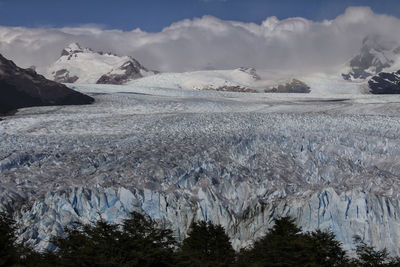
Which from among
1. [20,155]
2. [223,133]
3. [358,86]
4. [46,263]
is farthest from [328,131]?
[358,86]

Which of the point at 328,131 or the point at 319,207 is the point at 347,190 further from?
the point at 328,131

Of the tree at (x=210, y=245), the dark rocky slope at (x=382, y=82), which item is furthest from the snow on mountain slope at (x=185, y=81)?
the tree at (x=210, y=245)

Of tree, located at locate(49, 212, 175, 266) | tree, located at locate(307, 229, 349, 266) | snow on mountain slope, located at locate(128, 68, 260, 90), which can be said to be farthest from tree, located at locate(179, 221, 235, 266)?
snow on mountain slope, located at locate(128, 68, 260, 90)

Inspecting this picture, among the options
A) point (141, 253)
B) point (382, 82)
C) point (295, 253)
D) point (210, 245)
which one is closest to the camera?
point (141, 253)

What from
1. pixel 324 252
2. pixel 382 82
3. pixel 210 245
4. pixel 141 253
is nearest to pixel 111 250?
pixel 141 253

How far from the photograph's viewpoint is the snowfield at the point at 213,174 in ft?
68.4

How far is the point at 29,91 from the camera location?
4491 cm

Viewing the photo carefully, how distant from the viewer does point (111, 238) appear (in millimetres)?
14039

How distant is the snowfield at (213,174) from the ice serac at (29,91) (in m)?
13.5

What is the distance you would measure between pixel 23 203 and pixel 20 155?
4.09m

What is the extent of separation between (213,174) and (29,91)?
1074 inches

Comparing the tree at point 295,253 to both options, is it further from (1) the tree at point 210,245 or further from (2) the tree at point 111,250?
(2) the tree at point 111,250

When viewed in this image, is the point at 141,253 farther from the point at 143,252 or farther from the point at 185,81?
the point at 185,81

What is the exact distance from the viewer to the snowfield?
821 inches
